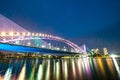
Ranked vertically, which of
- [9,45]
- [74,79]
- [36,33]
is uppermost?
[36,33]

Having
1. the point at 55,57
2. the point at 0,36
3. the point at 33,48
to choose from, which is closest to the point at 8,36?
the point at 0,36

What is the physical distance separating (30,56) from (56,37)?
37.3ft

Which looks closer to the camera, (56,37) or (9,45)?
(9,45)

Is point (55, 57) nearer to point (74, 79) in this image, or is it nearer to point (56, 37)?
point (56, 37)

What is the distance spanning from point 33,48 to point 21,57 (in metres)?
25.0

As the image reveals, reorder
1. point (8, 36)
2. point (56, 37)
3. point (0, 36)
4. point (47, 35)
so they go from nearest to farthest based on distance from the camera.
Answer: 1. point (0, 36)
2. point (8, 36)
3. point (47, 35)
4. point (56, 37)

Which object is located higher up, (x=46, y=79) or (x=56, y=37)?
(x=56, y=37)

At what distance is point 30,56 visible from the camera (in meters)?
56.2

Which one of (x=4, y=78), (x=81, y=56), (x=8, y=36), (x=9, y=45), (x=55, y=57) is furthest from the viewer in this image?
(x=81, y=56)

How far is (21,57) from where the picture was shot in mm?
56500

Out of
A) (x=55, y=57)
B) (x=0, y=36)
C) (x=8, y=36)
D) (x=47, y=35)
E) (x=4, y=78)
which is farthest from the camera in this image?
(x=55, y=57)

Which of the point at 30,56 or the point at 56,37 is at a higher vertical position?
the point at 56,37

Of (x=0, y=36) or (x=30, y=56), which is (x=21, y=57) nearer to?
(x=30, y=56)

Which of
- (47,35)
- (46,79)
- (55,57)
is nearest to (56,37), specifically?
(47,35)
